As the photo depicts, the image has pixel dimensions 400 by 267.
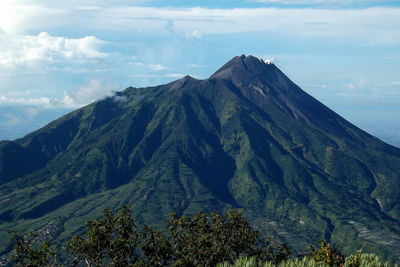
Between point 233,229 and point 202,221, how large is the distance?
6.51 metres

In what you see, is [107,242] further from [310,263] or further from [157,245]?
[310,263]

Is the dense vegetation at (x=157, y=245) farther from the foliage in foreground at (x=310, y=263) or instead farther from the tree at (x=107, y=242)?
the foliage in foreground at (x=310, y=263)

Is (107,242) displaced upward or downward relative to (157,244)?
upward

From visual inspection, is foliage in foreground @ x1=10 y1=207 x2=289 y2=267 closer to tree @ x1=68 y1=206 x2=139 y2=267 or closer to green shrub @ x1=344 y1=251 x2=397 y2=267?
tree @ x1=68 y1=206 x2=139 y2=267

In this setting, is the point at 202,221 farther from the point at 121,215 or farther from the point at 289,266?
the point at 289,266

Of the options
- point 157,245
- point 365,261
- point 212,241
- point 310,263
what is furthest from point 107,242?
point 365,261

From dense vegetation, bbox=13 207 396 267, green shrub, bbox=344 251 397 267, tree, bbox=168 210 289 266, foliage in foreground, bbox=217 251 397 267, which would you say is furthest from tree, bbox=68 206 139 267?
green shrub, bbox=344 251 397 267

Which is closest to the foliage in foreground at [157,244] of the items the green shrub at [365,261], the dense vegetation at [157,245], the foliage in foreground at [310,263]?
the dense vegetation at [157,245]

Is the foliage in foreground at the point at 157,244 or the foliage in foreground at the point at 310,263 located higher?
the foliage in foreground at the point at 310,263

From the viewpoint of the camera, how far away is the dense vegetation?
77663mm

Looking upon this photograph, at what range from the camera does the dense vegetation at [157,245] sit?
7766 cm

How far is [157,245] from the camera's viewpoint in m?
90.8

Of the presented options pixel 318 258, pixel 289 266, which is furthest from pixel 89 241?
pixel 289 266

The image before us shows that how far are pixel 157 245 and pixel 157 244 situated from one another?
0.20 m
